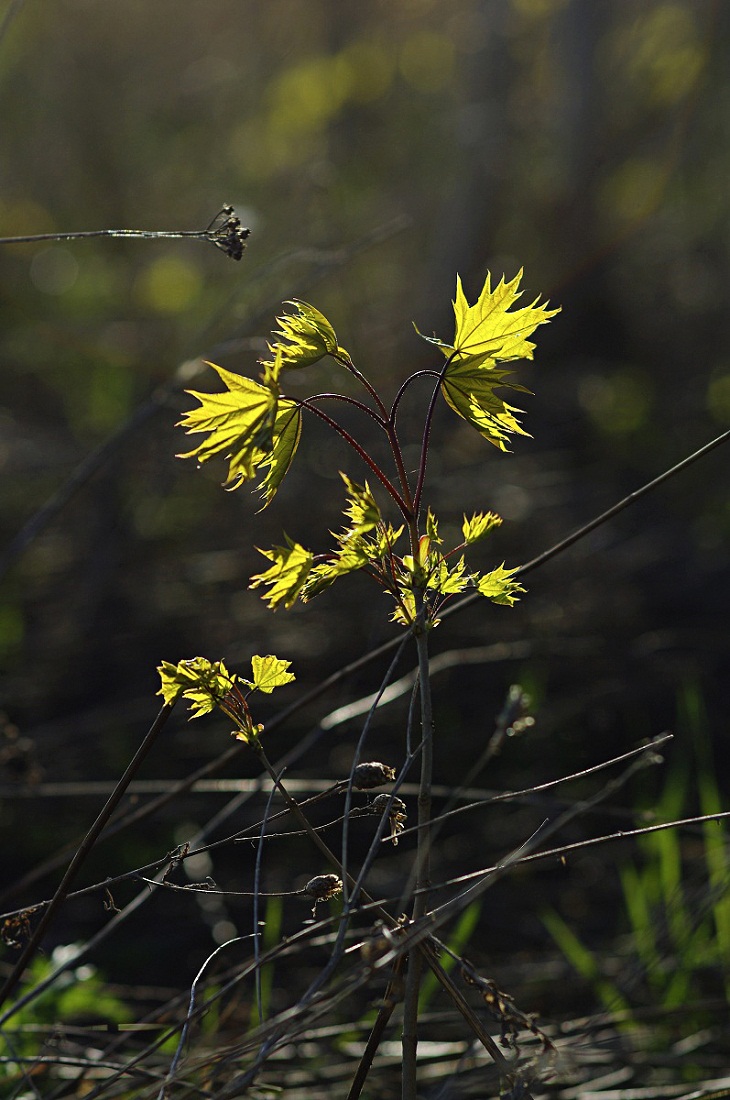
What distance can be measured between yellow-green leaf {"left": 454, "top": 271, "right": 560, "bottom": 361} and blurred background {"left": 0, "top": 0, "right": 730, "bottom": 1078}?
0.43 metres

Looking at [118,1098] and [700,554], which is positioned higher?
[700,554]

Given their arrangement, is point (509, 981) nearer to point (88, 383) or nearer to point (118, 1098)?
point (118, 1098)

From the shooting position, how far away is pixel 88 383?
5125 mm

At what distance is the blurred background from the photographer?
2.62m

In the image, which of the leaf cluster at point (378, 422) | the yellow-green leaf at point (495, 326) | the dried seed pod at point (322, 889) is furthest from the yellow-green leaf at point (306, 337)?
the dried seed pod at point (322, 889)

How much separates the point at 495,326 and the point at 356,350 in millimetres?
3584

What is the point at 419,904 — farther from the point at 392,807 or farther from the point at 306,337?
the point at 306,337

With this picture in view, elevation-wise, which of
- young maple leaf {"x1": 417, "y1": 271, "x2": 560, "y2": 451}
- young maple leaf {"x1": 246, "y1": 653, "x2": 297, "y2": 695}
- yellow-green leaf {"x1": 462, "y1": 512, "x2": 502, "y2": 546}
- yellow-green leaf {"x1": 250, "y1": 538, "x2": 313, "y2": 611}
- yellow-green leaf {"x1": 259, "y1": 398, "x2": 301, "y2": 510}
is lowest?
young maple leaf {"x1": 246, "y1": 653, "x2": 297, "y2": 695}

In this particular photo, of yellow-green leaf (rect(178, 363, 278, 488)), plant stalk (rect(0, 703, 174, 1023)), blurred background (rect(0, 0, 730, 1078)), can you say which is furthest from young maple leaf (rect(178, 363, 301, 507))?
blurred background (rect(0, 0, 730, 1078))

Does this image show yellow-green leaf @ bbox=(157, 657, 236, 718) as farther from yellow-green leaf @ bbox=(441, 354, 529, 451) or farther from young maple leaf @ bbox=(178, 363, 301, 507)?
yellow-green leaf @ bbox=(441, 354, 529, 451)

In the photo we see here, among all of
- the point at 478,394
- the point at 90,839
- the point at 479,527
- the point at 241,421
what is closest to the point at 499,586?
the point at 479,527

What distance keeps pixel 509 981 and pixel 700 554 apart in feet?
6.29

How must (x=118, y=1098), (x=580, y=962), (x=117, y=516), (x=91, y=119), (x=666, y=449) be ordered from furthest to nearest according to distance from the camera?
1. (x=91, y=119)
2. (x=666, y=449)
3. (x=117, y=516)
4. (x=580, y=962)
5. (x=118, y=1098)

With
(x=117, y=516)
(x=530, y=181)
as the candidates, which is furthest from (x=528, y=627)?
(x=530, y=181)
